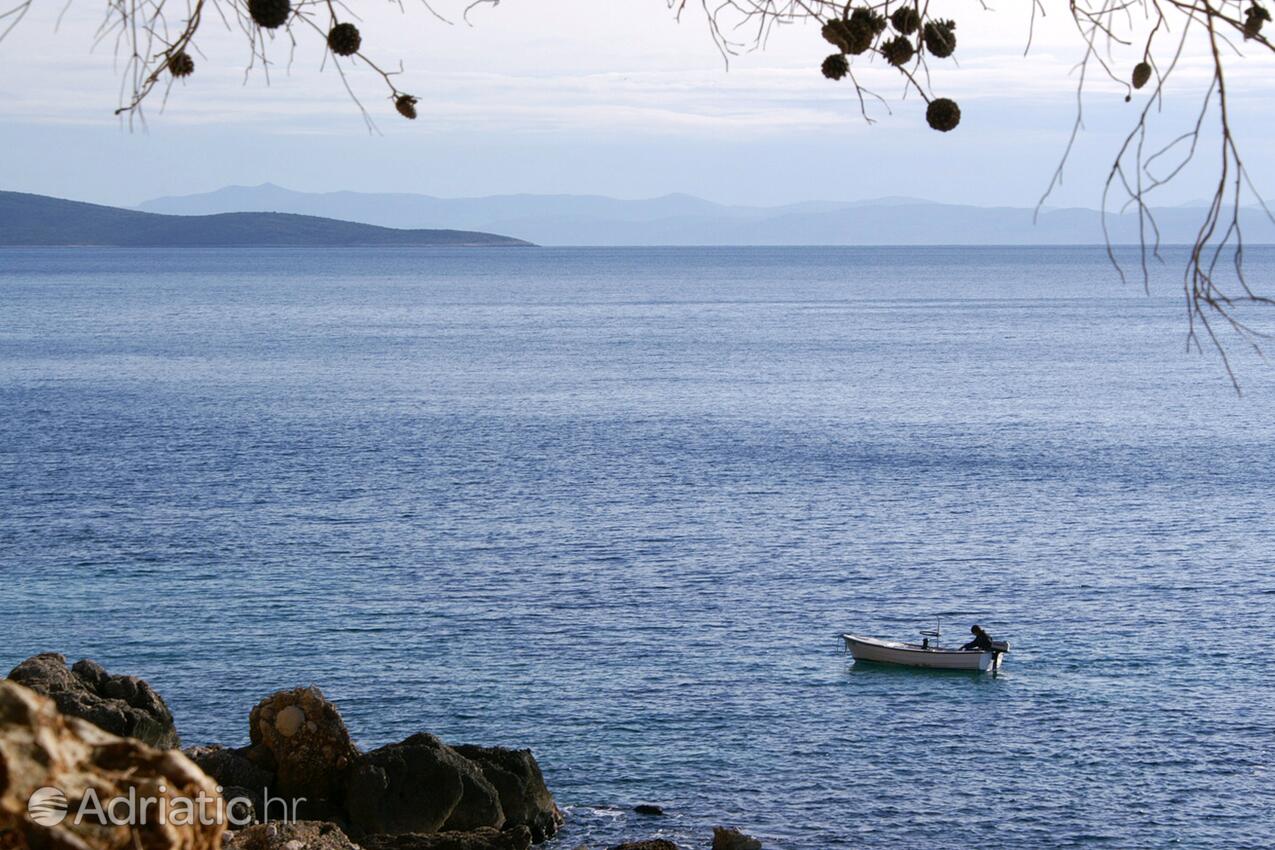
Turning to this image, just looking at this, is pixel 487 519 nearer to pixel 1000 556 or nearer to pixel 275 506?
pixel 275 506

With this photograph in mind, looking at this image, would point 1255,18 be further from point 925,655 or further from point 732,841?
point 925,655

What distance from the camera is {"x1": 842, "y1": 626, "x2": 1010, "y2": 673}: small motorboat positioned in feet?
144

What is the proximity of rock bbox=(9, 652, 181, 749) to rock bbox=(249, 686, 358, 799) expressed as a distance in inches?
111

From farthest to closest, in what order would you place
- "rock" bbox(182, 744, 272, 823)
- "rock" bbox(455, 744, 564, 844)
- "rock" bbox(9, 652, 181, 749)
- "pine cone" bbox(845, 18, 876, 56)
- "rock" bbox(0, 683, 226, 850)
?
"rock" bbox(455, 744, 564, 844) → "rock" bbox(9, 652, 181, 749) → "rock" bbox(182, 744, 272, 823) → "pine cone" bbox(845, 18, 876, 56) → "rock" bbox(0, 683, 226, 850)

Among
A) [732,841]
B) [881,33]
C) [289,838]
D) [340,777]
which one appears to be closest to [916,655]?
[732,841]

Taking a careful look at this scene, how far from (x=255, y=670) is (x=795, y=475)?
3763 centimetres

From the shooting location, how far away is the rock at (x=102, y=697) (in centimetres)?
2919

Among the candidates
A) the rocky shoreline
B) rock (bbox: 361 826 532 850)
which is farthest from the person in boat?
rock (bbox: 361 826 532 850)

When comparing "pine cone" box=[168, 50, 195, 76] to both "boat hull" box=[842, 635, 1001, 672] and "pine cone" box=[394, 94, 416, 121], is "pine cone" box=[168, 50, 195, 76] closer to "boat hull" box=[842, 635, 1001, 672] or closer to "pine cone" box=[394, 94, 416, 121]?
"pine cone" box=[394, 94, 416, 121]

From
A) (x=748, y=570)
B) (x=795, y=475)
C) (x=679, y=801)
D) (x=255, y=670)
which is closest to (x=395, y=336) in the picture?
(x=795, y=475)

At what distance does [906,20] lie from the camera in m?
4.09

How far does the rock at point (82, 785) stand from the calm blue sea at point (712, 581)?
28.4 m

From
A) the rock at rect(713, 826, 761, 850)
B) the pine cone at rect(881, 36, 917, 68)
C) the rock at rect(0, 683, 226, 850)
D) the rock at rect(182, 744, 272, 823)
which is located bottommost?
the rock at rect(713, 826, 761, 850)

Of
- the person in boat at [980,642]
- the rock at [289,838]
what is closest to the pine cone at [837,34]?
the rock at [289,838]
